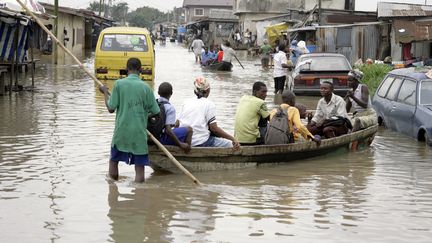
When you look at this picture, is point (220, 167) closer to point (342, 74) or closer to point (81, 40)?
point (342, 74)

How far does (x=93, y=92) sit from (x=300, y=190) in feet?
41.8

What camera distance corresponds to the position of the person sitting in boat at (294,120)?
10.5 m

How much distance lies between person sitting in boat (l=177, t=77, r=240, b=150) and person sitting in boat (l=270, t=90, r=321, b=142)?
1.03 meters

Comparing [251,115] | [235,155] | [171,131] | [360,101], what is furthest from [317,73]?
[171,131]

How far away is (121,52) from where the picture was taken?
2311 cm

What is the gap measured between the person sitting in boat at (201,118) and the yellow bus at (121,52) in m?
13.2

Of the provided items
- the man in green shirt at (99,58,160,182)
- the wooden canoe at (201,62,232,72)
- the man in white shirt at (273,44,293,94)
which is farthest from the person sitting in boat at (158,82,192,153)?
the wooden canoe at (201,62,232,72)

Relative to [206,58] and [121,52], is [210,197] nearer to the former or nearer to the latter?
[121,52]

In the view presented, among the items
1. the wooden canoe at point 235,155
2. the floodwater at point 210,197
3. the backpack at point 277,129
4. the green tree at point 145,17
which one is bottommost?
the floodwater at point 210,197

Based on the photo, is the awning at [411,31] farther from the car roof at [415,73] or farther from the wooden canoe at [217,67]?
the wooden canoe at [217,67]

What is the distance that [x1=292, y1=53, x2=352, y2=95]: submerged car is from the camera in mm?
19703

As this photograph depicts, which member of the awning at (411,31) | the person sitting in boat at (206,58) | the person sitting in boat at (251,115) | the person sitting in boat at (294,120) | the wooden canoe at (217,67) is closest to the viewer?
the person sitting in boat at (251,115)

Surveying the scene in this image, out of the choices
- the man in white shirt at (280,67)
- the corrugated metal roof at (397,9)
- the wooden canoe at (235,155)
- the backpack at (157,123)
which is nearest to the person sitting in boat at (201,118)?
the wooden canoe at (235,155)

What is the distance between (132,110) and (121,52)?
14.8 meters
